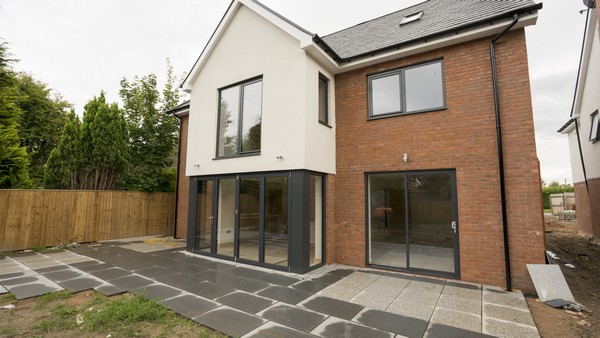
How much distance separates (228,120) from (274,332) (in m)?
5.85

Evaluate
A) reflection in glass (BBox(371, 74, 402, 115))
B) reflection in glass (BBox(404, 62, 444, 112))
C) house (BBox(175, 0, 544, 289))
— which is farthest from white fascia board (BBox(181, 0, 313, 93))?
reflection in glass (BBox(404, 62, 444, 112))

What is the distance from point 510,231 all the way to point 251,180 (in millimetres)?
5621

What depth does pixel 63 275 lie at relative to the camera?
554cm

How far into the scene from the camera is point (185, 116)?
11.0m

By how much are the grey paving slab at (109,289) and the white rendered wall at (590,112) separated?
14.7 meters

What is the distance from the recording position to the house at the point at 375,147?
510 cm

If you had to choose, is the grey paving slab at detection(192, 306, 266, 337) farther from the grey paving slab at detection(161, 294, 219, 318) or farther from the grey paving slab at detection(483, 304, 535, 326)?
the grey paving slab at detection(483, 304, 535, 326)

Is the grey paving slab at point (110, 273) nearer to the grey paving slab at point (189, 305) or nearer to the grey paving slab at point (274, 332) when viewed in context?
the grey paving slab at point (189, 305)

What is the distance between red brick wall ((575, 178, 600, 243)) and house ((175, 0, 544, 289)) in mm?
7035

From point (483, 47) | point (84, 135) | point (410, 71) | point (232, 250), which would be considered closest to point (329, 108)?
point (410, 71)

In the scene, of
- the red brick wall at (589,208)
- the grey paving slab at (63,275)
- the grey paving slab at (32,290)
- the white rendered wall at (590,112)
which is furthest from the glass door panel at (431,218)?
the white rendered wall at (590,112)

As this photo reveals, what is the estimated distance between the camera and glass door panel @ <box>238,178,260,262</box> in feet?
21.7

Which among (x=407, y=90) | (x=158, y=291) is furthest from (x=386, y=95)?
(x=158, y=291)

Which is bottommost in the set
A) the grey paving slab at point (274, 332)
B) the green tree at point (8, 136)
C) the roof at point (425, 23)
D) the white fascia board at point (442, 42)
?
the grey paving slab at point (274, 332)
